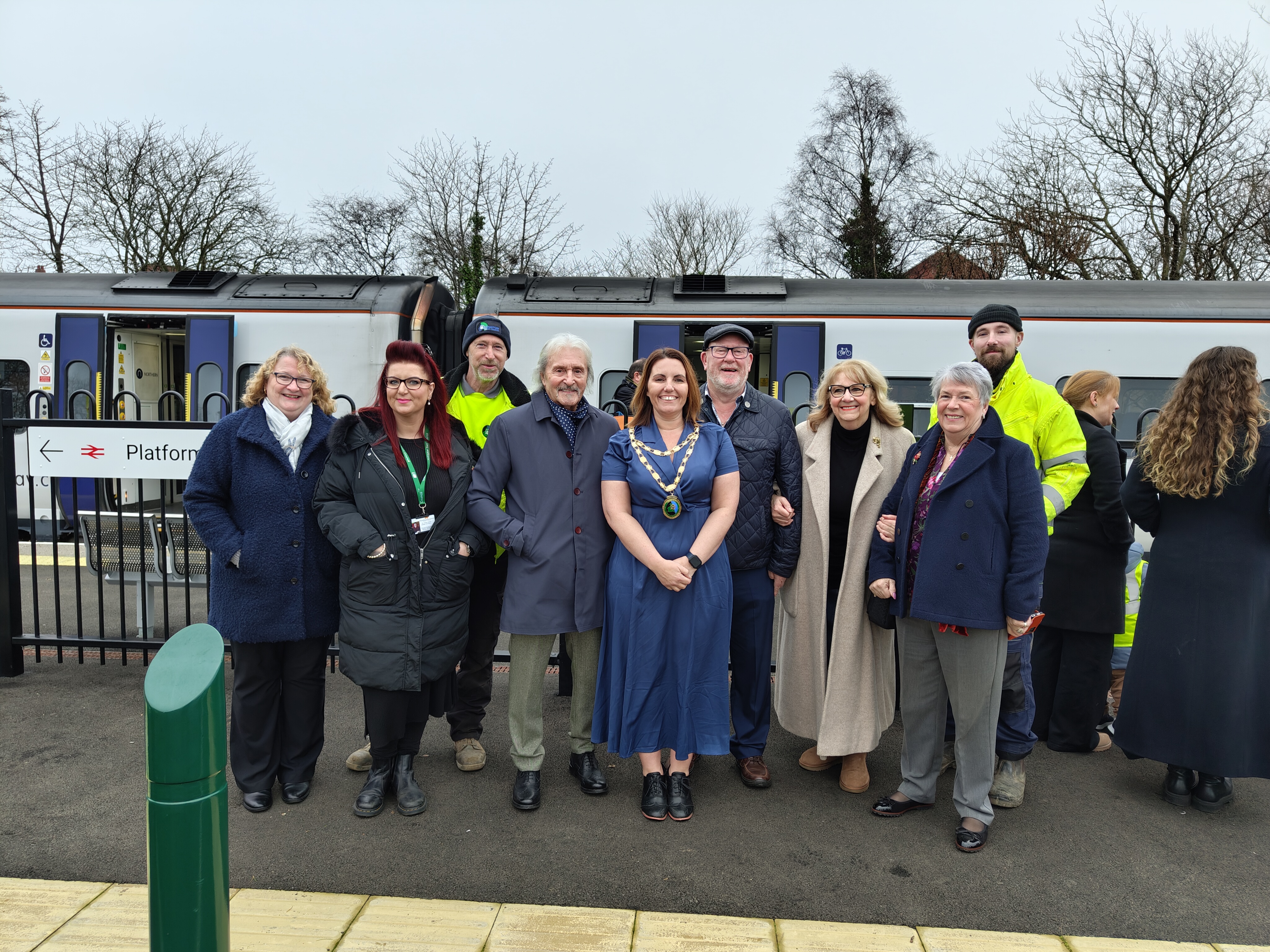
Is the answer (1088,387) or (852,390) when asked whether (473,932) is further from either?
(1088,387)

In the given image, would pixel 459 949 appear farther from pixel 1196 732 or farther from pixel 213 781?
pixel 1196 732

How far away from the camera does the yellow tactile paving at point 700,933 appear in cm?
246

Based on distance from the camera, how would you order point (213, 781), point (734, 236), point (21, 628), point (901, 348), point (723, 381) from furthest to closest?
point (734, 236) → point (901, 348) → point (21, 628) → point (723, 381) → point (213, 781)

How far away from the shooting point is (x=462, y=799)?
11.4ft

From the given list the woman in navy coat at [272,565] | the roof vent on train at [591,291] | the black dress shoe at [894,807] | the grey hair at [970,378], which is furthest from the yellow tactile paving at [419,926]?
the roof vent on train at [591,291]

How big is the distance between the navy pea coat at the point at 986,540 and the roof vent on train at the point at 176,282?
8818 millimetres

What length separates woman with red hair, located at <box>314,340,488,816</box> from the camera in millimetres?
3207

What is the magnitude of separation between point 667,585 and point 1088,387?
2466 millimetres

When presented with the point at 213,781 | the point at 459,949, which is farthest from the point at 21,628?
the point at 213,781

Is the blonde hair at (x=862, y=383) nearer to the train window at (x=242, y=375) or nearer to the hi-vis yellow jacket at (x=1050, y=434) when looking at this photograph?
the hi-vis yellow jacket at (x=1050, y=434)

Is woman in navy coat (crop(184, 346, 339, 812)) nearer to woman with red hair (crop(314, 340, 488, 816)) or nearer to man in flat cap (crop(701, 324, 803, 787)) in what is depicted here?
woman with red hair (crop(314, 340, 488, 816))

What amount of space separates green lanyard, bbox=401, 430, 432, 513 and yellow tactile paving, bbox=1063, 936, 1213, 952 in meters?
2.71

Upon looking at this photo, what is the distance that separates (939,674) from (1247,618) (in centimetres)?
131

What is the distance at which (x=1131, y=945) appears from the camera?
8.24ft
